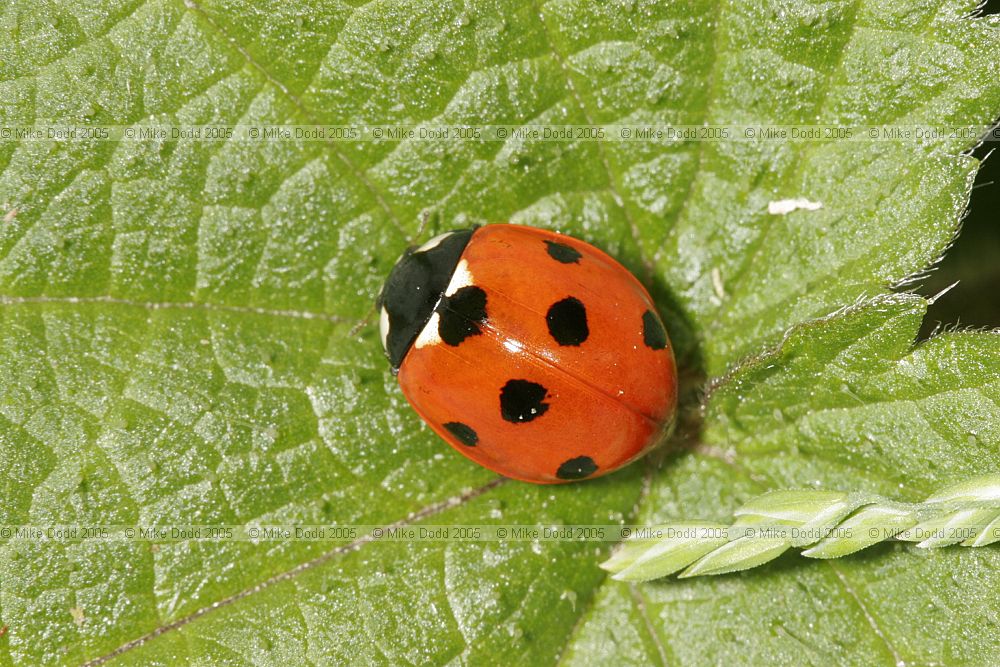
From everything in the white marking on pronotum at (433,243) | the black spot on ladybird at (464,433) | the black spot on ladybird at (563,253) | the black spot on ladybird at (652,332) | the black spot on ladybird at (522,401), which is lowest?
the black spot on ladybird at (464,433)

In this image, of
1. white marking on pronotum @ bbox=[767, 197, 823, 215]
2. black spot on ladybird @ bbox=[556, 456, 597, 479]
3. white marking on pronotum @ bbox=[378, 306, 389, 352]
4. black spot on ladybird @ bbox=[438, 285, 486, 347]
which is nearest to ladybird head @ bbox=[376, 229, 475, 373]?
white marking on pronotum @ bbox=[378, 306, 389, 352]

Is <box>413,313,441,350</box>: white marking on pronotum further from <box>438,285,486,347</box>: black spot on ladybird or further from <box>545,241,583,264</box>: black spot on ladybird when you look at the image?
<box>545,241,583,264</box>: black spot on ladybird

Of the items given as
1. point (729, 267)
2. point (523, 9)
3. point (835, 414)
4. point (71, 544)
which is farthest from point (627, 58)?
point (71, 544)

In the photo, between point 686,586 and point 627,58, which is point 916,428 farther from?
point 627,58

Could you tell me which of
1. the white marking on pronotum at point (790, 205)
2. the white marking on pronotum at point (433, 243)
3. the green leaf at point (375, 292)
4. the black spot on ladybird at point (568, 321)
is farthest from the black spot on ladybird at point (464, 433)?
the white marking on pronotum at point (790, 205)

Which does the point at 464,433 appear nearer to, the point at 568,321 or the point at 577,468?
the point at 577,468

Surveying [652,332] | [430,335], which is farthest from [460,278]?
[652,332]

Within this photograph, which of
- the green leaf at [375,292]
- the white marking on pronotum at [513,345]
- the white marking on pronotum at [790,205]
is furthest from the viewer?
the white marking on pronotum at [790,205]

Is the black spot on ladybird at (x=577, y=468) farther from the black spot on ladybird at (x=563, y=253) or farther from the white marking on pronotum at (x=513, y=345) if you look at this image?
the black spot on ladybird at (x=563, y=253)
